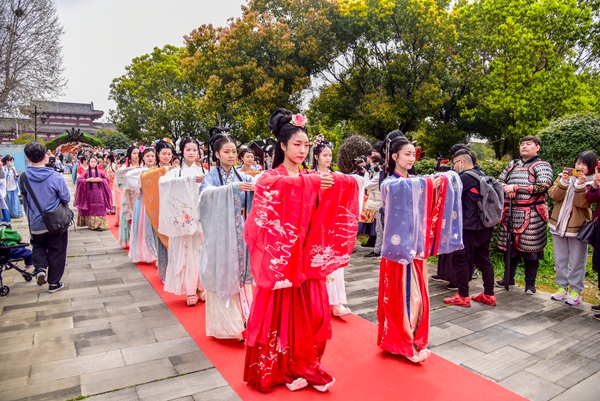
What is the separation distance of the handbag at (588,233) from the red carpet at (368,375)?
2.47 meters

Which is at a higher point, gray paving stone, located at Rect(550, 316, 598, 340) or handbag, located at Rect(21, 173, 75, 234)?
handbag, located at Rect(21, 173, 75, 234)

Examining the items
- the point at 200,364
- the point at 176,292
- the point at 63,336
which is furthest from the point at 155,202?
the point at 200,364

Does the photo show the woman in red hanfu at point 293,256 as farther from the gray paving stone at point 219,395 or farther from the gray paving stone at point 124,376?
the gray paving stone at point 124,376

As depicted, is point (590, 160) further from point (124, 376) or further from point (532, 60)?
point (532, 60)

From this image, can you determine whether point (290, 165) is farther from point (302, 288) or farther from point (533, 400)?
point (533, 400)

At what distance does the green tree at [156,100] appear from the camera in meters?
Answer: 25.2

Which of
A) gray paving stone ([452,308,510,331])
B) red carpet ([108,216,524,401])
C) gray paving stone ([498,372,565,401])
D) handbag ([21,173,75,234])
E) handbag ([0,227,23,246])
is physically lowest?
red carpet ([108,216,524,401])

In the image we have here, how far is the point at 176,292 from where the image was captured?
184 inches

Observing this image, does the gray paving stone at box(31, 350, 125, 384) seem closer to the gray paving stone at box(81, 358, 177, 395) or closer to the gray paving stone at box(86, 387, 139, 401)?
the gray paving stone at box(81, 358, 177, 395)

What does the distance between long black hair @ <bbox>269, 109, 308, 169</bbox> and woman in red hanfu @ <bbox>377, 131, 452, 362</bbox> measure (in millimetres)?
922

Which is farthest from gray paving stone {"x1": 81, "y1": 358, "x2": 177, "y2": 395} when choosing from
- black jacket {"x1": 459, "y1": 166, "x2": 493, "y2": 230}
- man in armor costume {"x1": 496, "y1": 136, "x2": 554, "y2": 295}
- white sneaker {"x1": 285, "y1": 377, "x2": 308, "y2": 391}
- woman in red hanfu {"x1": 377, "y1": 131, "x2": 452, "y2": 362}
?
man in armor costume {"x1": 496, "y1": 136, "x2": 554, "y2": 295}

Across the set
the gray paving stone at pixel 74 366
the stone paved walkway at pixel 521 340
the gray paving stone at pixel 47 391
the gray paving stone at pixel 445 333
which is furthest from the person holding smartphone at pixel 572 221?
the gray paving stone at pixel 47 391

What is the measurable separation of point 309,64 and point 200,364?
1470 centimetres

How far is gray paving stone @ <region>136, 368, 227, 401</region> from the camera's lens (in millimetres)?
2873
